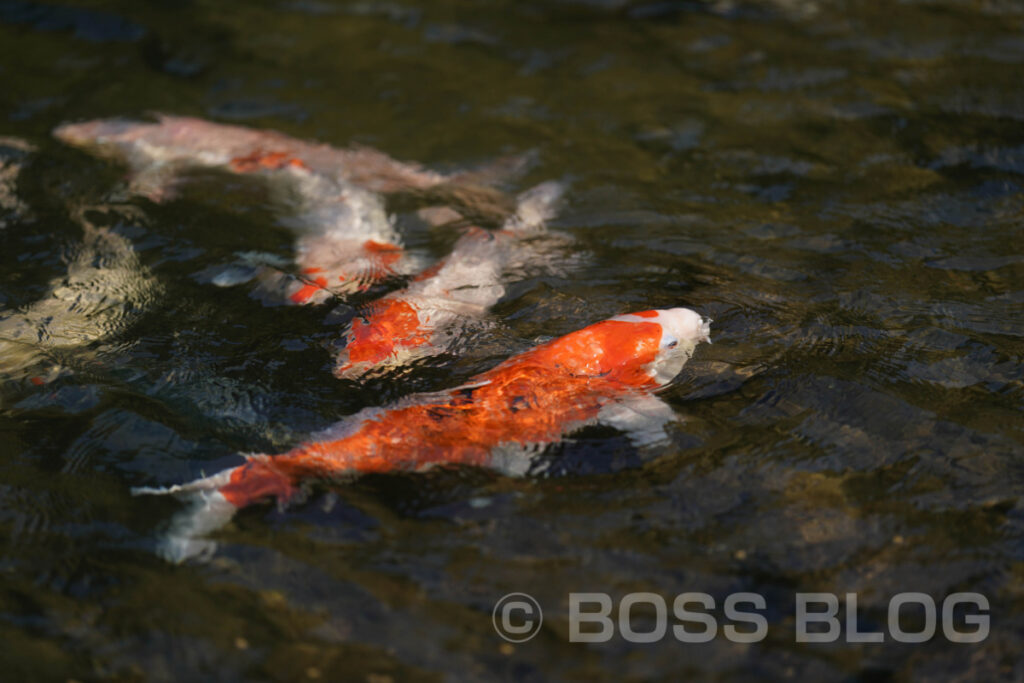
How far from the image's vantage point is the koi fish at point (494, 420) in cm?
372

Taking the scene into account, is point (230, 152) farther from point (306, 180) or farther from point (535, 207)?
point (535, 207)

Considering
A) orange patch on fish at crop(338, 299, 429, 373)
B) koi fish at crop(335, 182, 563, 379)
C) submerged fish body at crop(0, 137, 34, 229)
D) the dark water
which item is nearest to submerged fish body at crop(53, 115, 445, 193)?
the dark water

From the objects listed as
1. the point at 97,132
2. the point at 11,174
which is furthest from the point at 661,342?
the point at 97,132

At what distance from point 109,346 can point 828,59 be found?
21.5ft

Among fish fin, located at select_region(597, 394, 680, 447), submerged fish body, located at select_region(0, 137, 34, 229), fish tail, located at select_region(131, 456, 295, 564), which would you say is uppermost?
fish fin, located at select_region(597, 394, 680, 447)

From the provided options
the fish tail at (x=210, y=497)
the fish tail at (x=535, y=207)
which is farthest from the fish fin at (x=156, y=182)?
the fish tail at (x=210, y=497)

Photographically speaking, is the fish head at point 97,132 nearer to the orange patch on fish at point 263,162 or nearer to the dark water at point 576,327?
the dark water at point 576,327

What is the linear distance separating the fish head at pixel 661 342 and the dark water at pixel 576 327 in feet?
0.43

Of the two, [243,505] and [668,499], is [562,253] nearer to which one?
[668,499]

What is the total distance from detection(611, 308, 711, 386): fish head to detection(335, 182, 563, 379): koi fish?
3.22 ft

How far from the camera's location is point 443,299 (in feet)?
16.4

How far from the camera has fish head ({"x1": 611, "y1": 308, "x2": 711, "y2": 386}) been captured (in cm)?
415

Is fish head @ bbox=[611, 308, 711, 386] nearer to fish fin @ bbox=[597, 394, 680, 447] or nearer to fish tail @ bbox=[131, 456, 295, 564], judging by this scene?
fish fin @ bbox=[597, 394, 680, 447]

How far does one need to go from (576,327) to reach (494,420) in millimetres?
971
